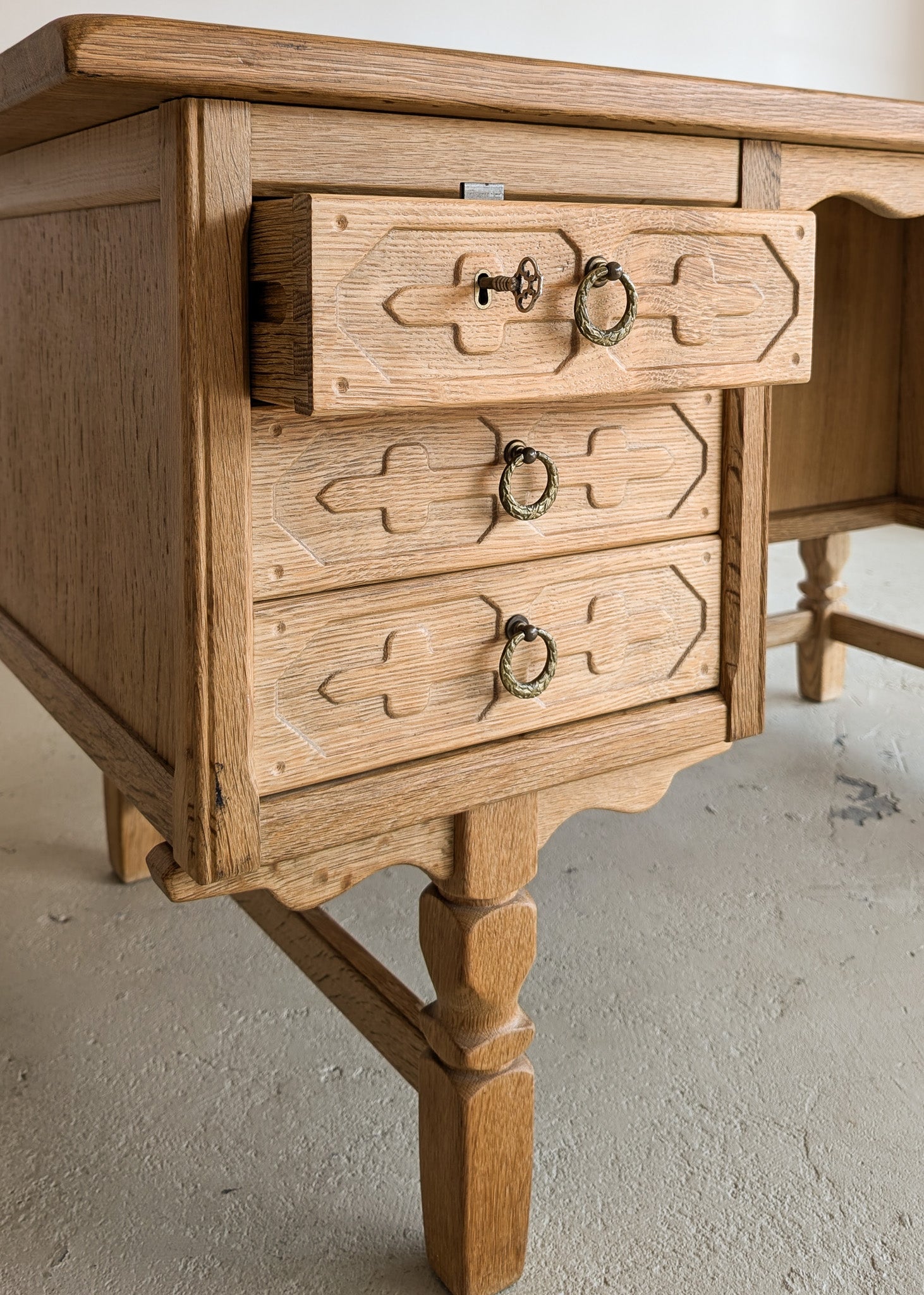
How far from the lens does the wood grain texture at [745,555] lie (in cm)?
101

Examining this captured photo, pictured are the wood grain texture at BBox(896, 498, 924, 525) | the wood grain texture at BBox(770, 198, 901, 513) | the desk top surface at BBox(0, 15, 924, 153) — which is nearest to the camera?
the desk top surface at BBox(0, 15, 924, 153)

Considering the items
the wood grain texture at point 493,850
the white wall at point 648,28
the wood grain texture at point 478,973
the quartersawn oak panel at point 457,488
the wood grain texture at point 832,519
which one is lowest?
the wood grain texture at point 478,973

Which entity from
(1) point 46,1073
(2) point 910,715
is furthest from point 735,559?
(2) point 910,715

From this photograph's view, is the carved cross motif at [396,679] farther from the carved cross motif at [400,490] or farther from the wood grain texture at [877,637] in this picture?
the wood grain texture at [877,637]

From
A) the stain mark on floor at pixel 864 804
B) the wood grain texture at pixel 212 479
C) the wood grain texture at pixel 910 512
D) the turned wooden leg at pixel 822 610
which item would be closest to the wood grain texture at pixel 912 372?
the wood grain texture at pixel 910 512

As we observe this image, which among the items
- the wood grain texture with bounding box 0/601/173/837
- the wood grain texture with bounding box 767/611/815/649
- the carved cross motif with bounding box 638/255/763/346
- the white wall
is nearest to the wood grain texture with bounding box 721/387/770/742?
the carved cross motif with bounding box 638/255/763/346

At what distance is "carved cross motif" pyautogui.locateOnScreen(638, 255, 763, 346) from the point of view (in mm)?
848

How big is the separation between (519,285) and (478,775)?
0.35 metres

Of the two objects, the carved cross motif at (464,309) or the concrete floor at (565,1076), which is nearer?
the carved cross motif at (464,309)

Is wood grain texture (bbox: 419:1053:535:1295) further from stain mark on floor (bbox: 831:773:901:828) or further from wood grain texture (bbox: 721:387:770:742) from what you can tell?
stain mark on floor (bbox: 831:773:901:828)

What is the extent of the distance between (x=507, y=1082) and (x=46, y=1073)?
1.84ft

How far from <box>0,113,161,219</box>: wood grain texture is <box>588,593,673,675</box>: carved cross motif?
1.38 feet

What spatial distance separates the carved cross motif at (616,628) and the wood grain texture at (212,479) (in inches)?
11.1

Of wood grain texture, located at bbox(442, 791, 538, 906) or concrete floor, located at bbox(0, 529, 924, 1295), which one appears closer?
wood grain texture, located at bbox(442, 791, 538, 906)
